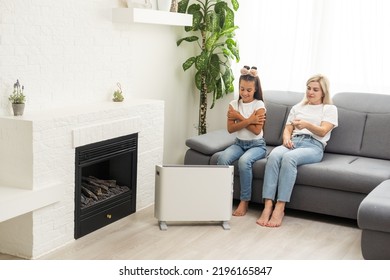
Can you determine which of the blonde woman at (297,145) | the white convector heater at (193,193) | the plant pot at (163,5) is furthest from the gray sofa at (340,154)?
the plant pot at (163,5)

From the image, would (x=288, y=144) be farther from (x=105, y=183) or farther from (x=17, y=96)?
(x=17, y=96)

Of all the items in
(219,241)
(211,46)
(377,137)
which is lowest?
(219,241)

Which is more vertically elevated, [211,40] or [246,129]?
[211,40]

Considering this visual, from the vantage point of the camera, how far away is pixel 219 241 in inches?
151

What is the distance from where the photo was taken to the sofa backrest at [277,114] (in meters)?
4.95

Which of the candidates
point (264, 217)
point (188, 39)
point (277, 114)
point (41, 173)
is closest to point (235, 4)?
point (188, 39)

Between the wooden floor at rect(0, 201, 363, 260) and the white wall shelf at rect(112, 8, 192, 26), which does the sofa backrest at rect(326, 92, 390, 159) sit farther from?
the white wall shelf at rect(112, 8, 192, 26)

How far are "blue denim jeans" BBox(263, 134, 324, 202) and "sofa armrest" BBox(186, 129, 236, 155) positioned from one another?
0.51 m

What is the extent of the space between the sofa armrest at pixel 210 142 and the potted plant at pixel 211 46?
1.78 feet

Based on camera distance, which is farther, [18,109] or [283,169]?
[283,169]

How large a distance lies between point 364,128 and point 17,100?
99.5 inches

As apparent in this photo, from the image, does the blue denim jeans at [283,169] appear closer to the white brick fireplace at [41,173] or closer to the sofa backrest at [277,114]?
the sofa backrest at [277,114]
